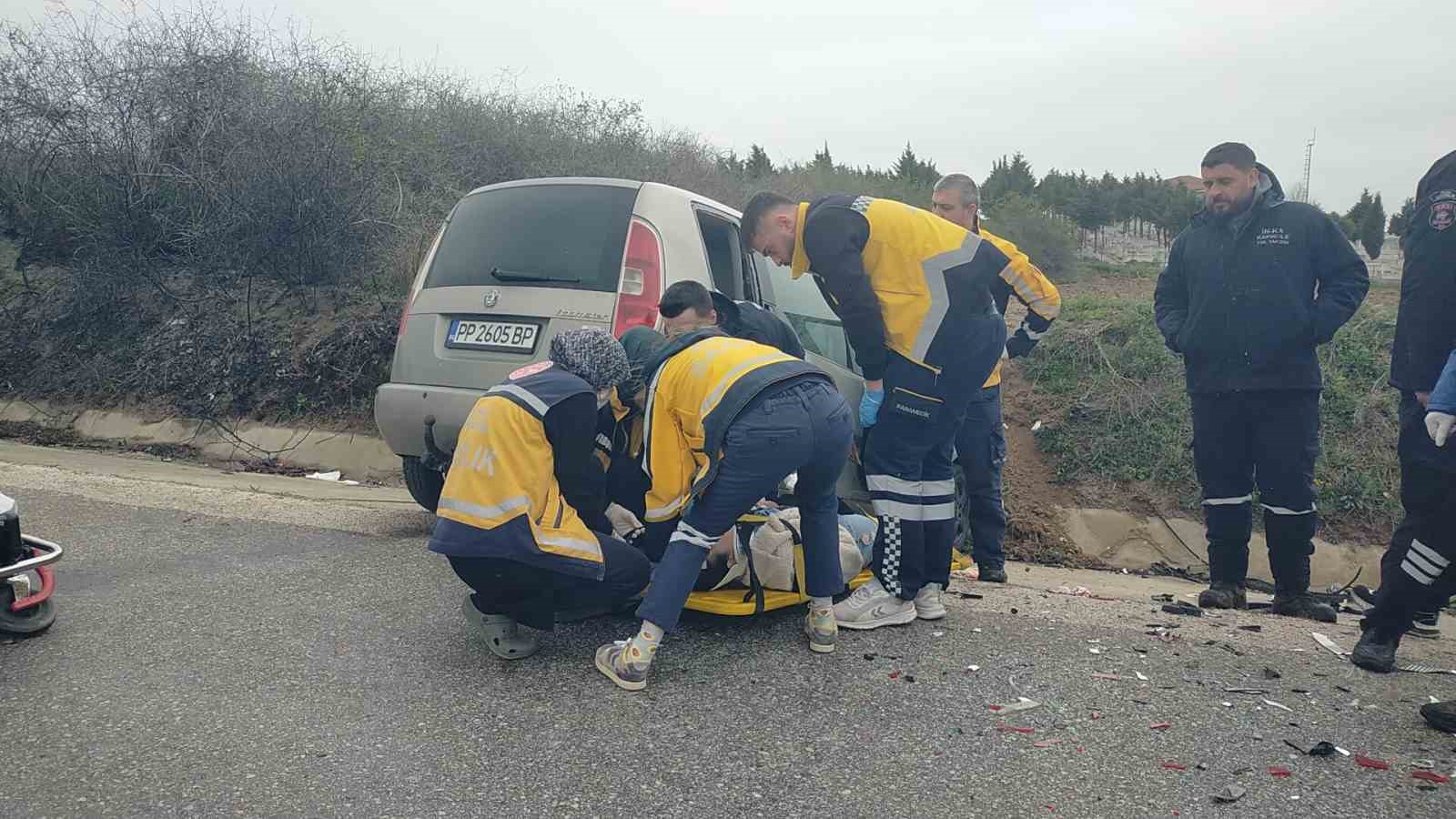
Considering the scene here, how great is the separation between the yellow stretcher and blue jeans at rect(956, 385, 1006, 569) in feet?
4.91

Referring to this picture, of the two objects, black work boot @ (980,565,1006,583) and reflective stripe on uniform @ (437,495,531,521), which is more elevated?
reflective stripe on uniform @ (437,495,531,521)

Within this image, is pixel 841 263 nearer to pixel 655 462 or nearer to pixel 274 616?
pixel 655 462

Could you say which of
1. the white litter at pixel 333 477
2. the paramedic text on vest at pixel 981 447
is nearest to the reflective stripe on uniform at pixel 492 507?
the paramedic text on vest at pixel 981 447

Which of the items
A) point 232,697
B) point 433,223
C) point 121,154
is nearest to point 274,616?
point 232,697

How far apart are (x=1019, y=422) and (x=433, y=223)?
21.1ft

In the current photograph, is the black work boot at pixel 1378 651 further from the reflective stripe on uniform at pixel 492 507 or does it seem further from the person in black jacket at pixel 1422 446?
the reflective stripe on uniform at pixel 492 507

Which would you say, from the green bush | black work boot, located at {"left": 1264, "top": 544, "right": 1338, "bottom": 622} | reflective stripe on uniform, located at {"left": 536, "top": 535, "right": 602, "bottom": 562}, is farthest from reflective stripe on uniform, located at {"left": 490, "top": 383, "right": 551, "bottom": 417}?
the green bush

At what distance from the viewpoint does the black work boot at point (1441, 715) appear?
293cm

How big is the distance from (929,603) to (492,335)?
7.51 feet

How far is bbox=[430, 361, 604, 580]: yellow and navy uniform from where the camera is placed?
10.3ft

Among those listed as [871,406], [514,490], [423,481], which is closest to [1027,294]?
[871,406]

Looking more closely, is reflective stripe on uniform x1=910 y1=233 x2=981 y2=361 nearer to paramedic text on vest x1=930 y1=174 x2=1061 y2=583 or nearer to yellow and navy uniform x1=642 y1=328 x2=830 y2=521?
yellow and navy uniform x1=642 y1=328 x2=830 y2=521

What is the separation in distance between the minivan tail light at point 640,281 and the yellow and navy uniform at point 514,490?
1119 millimetres

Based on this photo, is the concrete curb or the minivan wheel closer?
the minivan wheel
